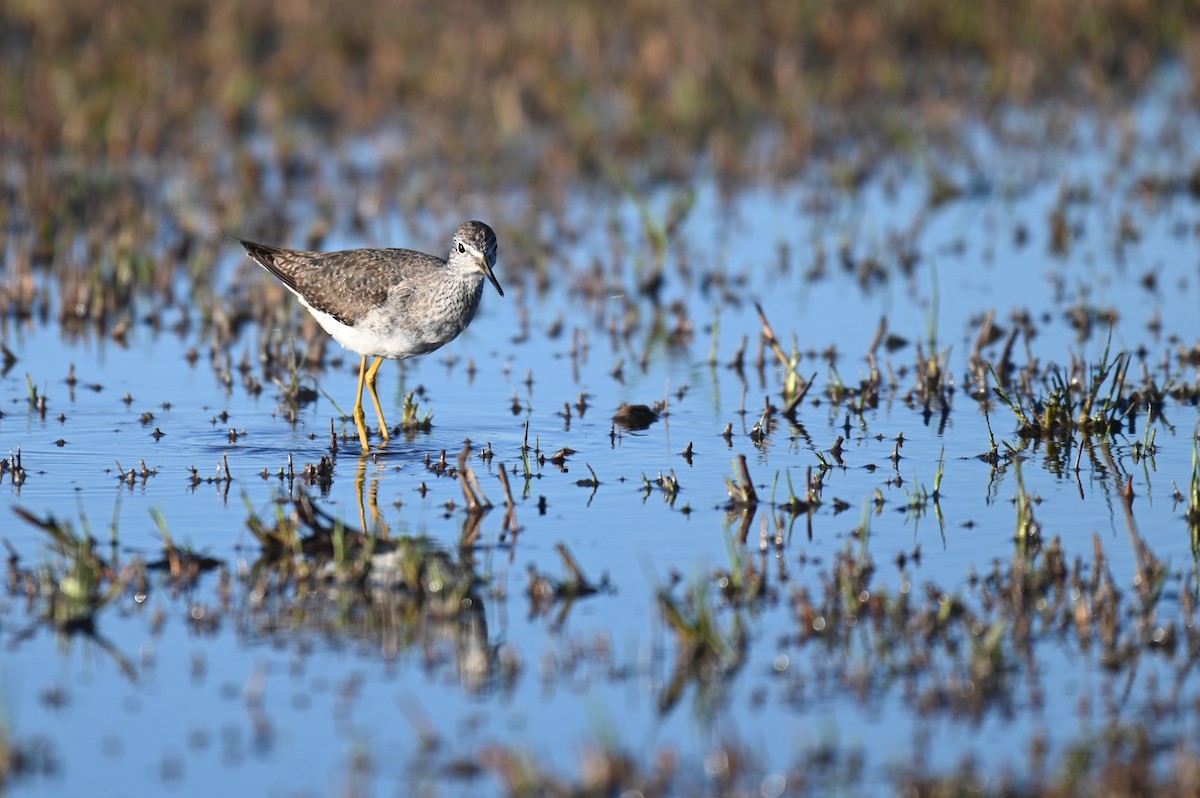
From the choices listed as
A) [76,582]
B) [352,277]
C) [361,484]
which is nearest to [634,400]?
[352,277]

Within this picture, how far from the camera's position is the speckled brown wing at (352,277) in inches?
380

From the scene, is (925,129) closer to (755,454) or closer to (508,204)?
(508,204)

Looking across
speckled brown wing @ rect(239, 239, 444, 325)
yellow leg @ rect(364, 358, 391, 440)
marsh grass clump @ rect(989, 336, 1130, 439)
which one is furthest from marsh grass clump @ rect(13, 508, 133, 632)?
marsh grass clump @ rect(989, 336, 1130, 439)

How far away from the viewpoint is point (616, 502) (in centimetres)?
816

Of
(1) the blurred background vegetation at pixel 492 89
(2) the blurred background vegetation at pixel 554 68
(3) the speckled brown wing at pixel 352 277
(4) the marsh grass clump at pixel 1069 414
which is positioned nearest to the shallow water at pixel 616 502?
(4) the marsh grass clump at pixel 1069 414

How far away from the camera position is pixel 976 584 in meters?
6.80

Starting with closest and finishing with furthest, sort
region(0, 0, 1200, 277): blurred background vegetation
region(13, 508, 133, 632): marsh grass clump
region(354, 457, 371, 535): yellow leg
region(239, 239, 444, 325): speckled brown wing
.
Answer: region(13, 508, 133, 632): marsh grass clump
region(354, 457, 371, 535): yellow leg
region(239, 239, 444, 325): speckled brown wing
region(0, 0, 1200, 277): blurred background vegetation

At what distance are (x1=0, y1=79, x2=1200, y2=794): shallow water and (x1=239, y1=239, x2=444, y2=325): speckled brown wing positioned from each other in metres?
0.71

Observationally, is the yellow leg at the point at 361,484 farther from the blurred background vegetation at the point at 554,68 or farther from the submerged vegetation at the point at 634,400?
the blurred background vegetation at the point at 554,68

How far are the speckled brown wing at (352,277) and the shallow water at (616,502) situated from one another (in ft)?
2.34

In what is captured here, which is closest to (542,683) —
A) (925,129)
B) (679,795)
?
(679,795)

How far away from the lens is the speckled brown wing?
9.66m

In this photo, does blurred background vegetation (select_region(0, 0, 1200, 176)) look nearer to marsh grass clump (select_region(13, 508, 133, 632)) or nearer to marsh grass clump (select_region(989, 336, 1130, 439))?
marsh grass clump (select_region(989, 336, 1130, 439))

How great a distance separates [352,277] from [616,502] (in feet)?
8.59
